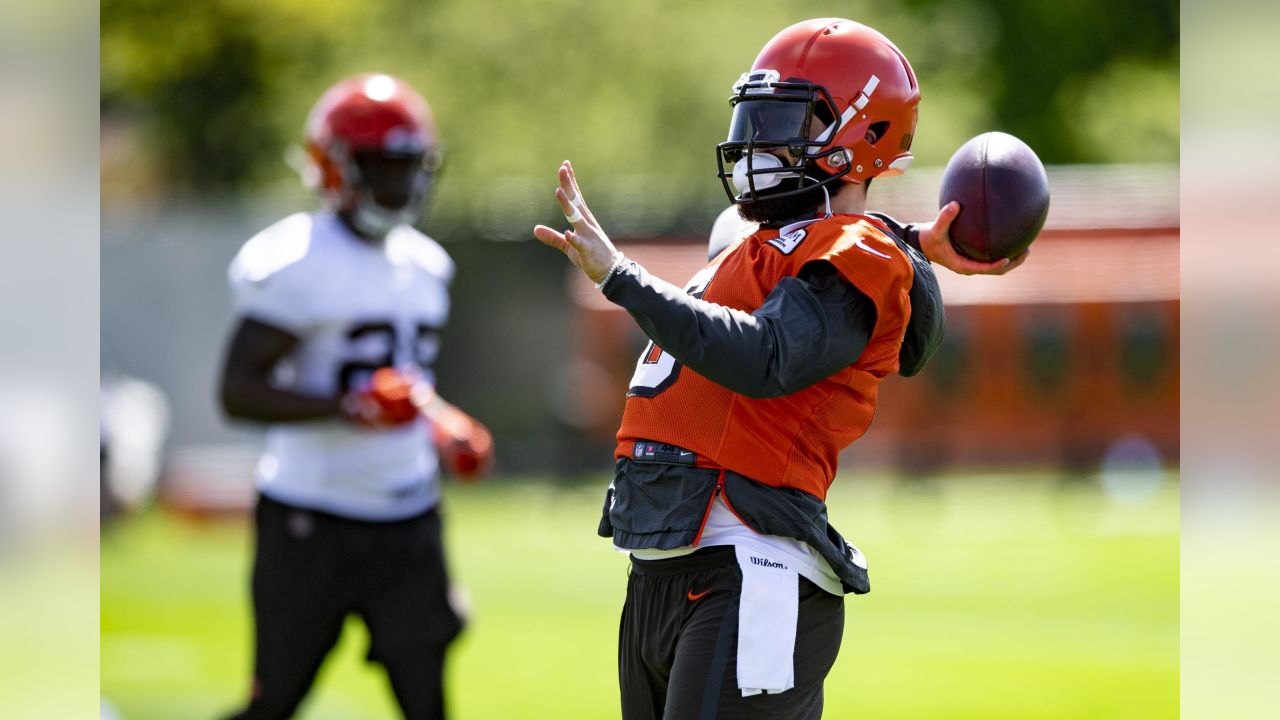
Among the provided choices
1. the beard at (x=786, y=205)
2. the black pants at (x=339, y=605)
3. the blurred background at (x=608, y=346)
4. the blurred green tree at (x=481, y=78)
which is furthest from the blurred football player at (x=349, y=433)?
the blurred green tree at (x=481, y=78)

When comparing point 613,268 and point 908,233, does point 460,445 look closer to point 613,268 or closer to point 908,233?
point 908,233

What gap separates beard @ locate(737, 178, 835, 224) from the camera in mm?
2734

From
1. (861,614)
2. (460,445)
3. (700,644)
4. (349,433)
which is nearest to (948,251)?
(700,644)

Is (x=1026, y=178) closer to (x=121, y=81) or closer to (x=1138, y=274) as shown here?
(x=1138, y=274)

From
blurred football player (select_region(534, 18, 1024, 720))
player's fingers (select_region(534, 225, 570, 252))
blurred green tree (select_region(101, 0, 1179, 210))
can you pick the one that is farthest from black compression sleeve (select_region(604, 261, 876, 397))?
blurred green tree (select_region(101, 0, 1179, 210))

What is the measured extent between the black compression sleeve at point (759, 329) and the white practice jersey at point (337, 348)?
6.28 ft

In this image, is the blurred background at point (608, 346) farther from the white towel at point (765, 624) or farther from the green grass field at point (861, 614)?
the white towel at point (765, 624)

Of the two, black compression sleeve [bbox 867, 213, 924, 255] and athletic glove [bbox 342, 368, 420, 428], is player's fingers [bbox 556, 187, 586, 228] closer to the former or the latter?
black compression sleeve [bbox 867, 213, 924, 255]

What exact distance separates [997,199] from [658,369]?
2.41 ft

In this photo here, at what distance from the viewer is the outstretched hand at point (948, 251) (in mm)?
2836

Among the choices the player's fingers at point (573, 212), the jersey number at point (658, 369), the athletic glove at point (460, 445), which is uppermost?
the player's fingers at point (573, 212)

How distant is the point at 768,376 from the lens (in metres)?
2.41

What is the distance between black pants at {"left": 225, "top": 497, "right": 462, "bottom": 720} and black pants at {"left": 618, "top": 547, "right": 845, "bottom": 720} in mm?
1348

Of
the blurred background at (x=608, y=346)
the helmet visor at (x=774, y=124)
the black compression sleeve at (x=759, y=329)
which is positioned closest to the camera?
the black compression sleeve at (x=759, y=329)
